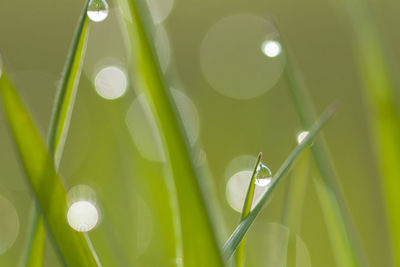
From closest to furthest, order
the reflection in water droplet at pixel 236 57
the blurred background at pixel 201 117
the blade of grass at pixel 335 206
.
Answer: the blade of grass at pixel 335 206
the blurred background at pixel 201 117
the reflection in water droplet at pixel 236 57

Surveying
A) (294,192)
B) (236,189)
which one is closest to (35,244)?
(294,192)

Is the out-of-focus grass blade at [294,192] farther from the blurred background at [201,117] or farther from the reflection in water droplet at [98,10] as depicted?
the reflection in water droplet at [98,10]

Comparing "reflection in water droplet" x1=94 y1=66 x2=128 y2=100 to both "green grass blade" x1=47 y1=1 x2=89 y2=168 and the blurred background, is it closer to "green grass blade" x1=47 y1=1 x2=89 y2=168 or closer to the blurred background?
the blurred background

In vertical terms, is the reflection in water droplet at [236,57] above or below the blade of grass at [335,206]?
above

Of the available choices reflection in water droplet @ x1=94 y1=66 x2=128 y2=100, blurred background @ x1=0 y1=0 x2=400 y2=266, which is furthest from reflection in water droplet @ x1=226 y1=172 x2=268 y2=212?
reflection in water droplet @ x1=94 y1=66 x2=128 y2=100

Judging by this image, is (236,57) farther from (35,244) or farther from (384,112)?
(35,244)

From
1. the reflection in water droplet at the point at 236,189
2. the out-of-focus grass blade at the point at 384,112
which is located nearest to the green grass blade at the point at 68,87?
the out-of-focus grass blade at the point at 384,112
